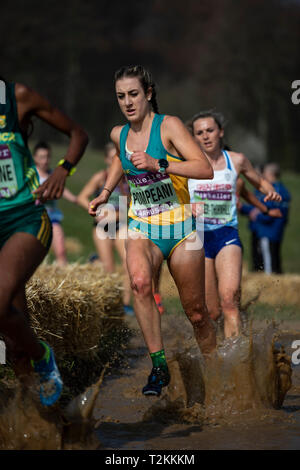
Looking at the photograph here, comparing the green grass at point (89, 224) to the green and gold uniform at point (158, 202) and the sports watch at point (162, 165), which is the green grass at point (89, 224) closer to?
the green and gold uniform at point (158, 202)

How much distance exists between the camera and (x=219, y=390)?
5.29 meters

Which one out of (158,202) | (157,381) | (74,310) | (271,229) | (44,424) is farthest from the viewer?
(271,229)

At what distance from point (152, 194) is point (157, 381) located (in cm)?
120

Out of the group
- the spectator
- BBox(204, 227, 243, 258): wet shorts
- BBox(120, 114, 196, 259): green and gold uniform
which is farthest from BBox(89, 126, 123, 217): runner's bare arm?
the spectator

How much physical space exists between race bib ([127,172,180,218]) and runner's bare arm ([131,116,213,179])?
0.21 meters

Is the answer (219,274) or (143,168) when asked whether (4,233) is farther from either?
A: (219,274)

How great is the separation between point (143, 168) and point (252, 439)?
66.5 inches

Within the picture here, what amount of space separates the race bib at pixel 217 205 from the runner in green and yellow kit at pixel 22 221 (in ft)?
8.36

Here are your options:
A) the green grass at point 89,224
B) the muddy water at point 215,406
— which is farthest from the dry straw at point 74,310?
the green grass at point 89,224

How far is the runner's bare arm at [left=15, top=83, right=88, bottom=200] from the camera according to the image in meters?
4.20

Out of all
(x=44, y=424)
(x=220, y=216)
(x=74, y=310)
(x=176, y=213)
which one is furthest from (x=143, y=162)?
(x=74, y=310)

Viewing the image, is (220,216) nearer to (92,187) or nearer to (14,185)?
(14,185)

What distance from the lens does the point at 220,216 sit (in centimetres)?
665

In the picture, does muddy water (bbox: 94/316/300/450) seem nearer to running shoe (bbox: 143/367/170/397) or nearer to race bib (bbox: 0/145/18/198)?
running shoe (bbox: 143/367/170/397)
